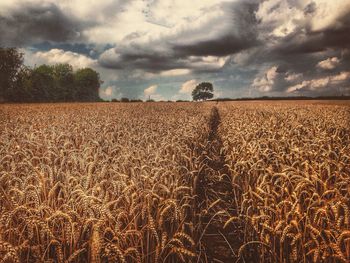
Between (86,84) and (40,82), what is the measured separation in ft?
107

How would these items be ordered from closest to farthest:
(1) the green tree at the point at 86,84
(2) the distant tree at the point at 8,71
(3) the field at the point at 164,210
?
→ (3) the field at the point at 164,210 → (2) the distant tree at the point at 8,71 → (1) the green tree at the point at 86,84

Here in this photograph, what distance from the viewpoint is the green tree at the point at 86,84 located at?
110750 mm

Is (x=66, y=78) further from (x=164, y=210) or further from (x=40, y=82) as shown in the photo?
(x=164, y=210)

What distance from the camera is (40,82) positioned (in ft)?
267

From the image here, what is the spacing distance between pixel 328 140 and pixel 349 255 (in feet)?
16.7

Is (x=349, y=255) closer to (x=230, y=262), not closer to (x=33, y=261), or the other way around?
(x=230, y=262)

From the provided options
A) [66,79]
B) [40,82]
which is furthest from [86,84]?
[40,82]

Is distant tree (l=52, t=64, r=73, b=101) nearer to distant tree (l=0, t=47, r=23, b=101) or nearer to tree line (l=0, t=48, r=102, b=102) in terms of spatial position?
tree line (l=0, t=48, r=102, b=102)

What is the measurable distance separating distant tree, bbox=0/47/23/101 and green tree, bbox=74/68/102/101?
34.3 m

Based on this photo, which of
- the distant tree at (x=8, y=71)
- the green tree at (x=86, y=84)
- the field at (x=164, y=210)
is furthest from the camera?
the green tree at (x=86, y=84)

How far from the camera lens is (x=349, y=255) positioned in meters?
2.98

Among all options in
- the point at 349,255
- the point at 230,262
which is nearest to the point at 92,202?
Result: the point at 230,262

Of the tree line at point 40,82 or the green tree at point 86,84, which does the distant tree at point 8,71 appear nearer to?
the tree line at point 40,82

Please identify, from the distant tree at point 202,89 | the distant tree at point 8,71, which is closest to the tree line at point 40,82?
the distant tree at point 8,71
